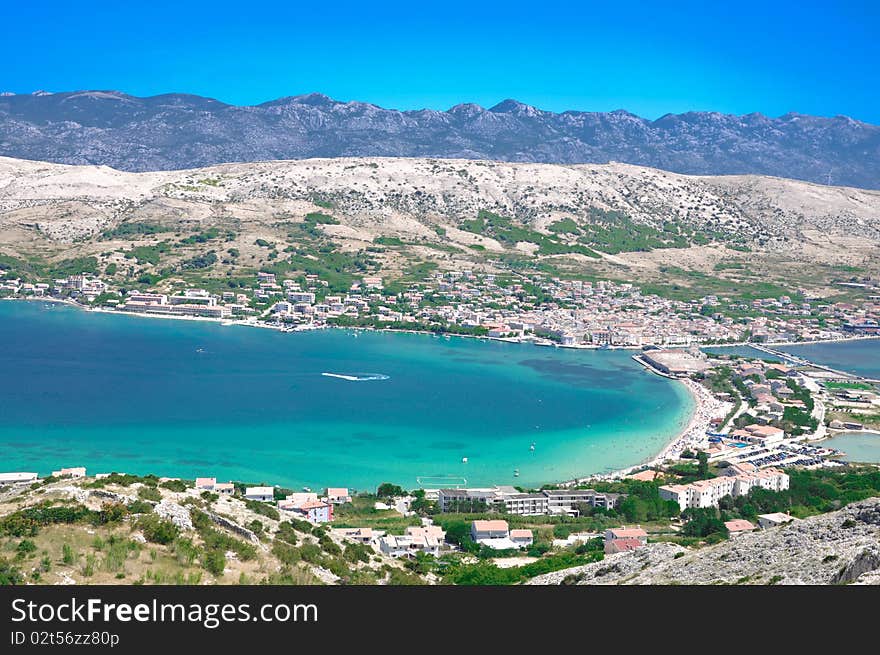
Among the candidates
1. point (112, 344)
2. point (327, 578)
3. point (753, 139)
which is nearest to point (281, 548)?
point (327, 578)

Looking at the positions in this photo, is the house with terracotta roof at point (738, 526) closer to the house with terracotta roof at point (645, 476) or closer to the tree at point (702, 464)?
the house with terracotta roof at point (645, 476)

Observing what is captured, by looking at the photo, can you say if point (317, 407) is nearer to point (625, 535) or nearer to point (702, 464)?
point (702, 464)

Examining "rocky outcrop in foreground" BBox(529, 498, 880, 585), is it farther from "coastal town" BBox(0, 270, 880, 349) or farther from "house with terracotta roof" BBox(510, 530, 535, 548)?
"coastal town" BBox(0, 270, 880, 349)

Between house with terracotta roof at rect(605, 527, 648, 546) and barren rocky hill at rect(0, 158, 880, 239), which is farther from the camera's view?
barren rocky hill at rect(0, 158, 880, 239)

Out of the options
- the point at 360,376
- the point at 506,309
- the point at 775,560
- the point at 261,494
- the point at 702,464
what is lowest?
the point at 261,494
